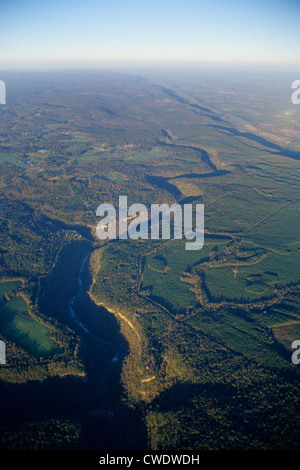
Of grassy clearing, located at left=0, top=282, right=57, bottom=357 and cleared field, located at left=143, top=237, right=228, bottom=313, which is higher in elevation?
cleared field, located at left=143, top=237, right=228, bottom=313

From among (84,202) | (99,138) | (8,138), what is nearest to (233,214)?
(84,202)

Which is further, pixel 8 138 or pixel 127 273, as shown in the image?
pixel 8 138

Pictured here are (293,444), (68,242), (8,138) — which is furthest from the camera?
(8,138)

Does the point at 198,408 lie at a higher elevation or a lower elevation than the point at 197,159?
lower

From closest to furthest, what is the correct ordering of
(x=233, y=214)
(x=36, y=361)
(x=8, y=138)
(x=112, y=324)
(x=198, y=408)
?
(x=198, y=408), (x=36, y=361), (x=112, y=324), (x=233, y=214), (x=8, y=138)

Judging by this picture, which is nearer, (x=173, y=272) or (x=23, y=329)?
(x=23, y=329)

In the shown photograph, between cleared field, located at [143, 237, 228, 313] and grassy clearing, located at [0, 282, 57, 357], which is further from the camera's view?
cleared field, located at [143, 237, 228, 313]

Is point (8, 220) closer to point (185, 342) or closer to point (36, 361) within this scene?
point (36, 361)

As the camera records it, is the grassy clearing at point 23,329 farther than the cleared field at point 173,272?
No

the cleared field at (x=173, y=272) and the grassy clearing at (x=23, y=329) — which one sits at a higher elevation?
the cleared field at (x=173, y=272)

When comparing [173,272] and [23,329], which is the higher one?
[173,272]
